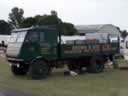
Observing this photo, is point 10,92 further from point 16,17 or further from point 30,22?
point 16,17

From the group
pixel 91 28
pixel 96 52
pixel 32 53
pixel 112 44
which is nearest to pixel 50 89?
pixel 32 53

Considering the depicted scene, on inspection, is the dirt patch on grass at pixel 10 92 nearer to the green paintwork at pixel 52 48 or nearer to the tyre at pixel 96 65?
the green paintwork at pixel 52 48

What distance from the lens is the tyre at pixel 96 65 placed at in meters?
19.7

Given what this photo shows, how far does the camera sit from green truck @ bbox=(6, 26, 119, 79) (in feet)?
55.5

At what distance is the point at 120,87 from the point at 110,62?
336 inches

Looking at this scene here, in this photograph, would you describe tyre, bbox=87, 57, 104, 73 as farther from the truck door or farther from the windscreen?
the windscreen

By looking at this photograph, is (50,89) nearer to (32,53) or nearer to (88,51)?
(32,53)

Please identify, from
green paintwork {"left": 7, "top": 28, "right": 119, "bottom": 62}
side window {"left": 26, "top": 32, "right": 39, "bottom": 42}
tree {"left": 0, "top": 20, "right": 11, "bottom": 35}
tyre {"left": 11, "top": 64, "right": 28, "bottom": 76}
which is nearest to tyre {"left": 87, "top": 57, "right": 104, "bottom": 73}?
green paintwork {"left": 7, "top": 28, "right": 119, "bottom": 62}

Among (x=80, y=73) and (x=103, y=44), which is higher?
(x=103, y=44)

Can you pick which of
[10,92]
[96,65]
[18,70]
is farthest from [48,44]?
[10,92]

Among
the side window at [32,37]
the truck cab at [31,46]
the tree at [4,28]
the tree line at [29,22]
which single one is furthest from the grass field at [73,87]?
the tree at [4,28]

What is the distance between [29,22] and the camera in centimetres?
6975

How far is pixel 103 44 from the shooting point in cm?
2053

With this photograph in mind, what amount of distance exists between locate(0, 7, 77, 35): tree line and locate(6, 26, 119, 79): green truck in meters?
33.1
